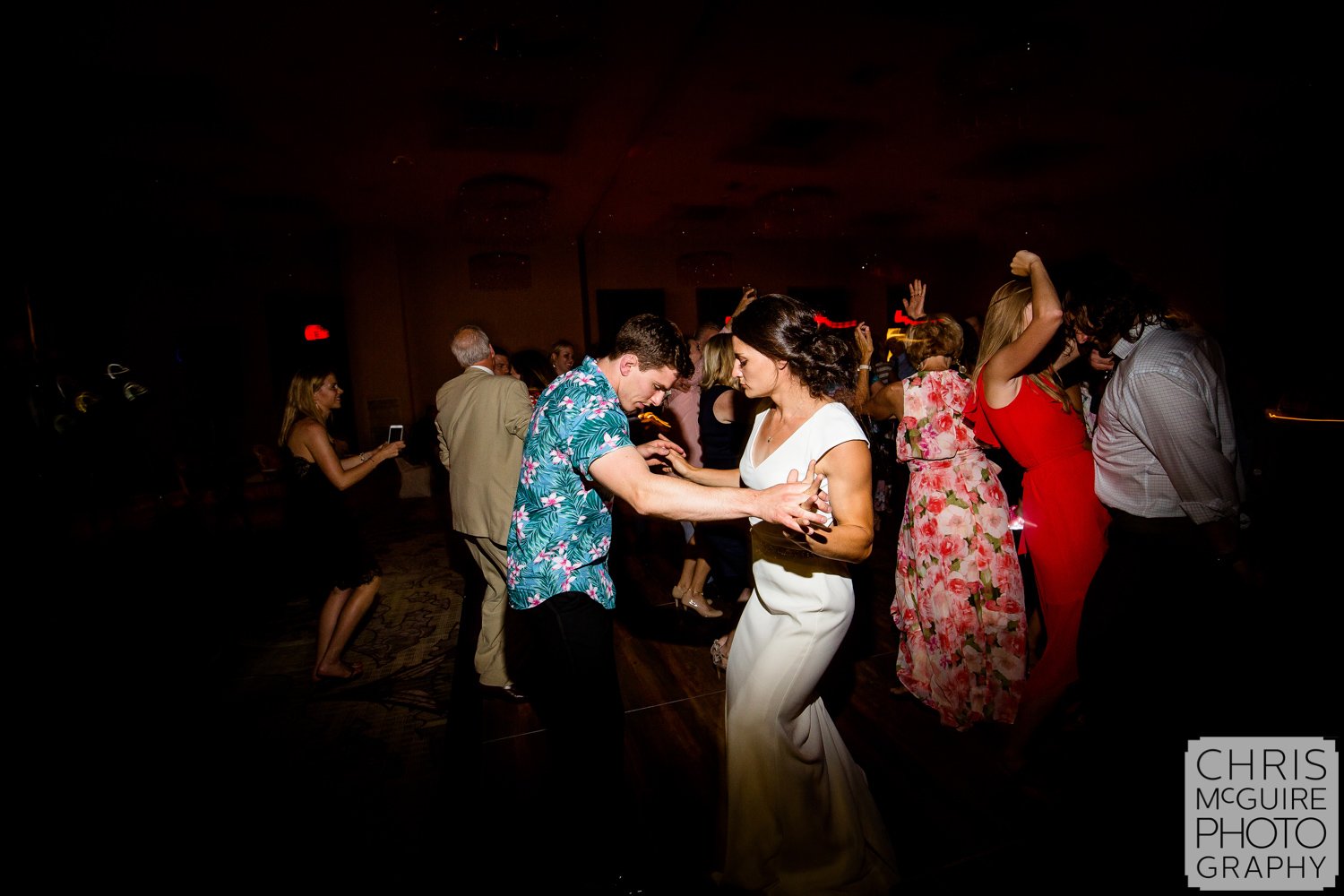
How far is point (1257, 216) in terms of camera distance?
805 cm

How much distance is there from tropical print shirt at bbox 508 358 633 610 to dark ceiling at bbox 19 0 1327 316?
2.23m

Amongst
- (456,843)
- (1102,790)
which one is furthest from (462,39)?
(1102,790)

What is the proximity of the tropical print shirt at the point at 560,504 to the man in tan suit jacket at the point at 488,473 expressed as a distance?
1.13 m

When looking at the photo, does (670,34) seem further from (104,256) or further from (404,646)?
(104,256)

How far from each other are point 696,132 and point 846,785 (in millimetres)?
5641

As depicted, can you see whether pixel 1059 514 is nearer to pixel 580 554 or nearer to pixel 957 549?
pixel 957 549

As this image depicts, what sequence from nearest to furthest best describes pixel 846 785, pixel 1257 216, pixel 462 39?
pixel 846 785, pixel 462 39, pixel 1257 216

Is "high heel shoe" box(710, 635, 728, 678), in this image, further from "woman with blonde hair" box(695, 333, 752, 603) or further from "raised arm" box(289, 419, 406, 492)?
"raised arm" box(289, 419, 406, 492)

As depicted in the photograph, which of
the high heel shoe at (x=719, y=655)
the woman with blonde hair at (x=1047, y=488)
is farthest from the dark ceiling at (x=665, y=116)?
the high heel shoe at (x=719, y=655)

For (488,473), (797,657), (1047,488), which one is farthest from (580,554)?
(1047,488)

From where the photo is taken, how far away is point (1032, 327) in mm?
1984

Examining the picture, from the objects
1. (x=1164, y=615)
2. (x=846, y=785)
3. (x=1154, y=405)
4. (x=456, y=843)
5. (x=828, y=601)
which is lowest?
(x=456, y=843)

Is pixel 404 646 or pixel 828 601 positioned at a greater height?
pixel 828 601

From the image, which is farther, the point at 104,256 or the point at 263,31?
the point at 104,256
